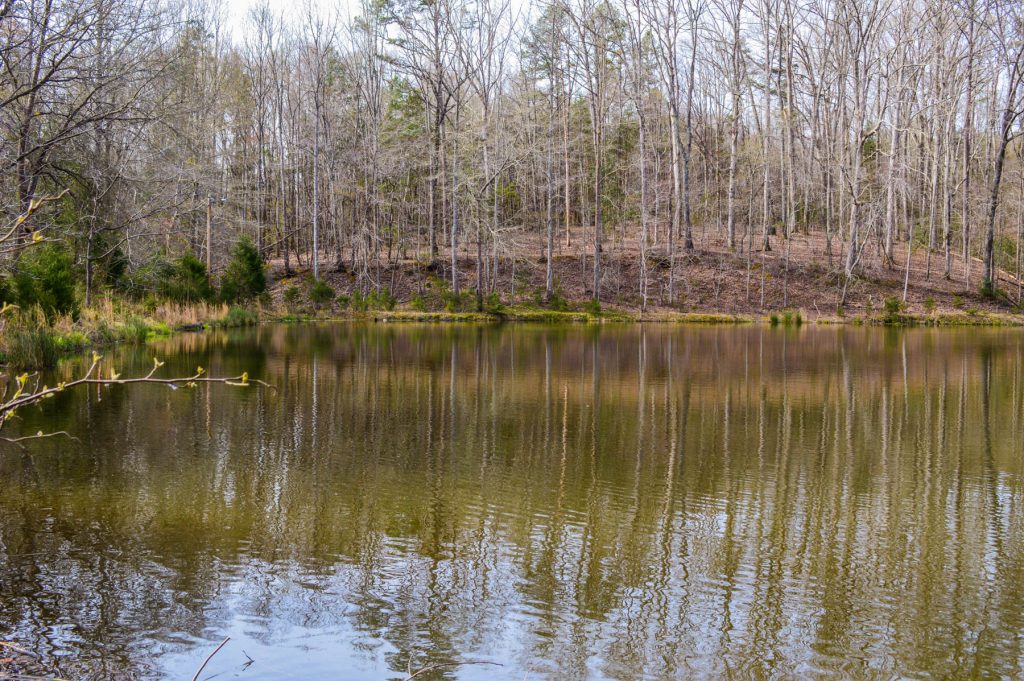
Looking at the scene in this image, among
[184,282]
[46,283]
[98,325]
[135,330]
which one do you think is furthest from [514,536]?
[184,282]

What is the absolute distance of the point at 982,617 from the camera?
5.23 metres

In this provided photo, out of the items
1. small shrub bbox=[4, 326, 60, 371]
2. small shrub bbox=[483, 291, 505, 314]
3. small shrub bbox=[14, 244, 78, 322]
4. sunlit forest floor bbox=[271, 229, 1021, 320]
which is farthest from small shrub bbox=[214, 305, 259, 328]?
small shrub bbox=[4, 326, 60, 371]

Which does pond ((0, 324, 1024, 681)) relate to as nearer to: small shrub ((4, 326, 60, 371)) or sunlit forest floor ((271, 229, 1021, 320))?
small shrub ((4, 326, 60, 371))

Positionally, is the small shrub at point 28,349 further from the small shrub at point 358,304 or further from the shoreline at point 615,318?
the small shrub at point 358,304

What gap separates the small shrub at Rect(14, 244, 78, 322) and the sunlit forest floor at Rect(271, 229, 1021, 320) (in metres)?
16.8

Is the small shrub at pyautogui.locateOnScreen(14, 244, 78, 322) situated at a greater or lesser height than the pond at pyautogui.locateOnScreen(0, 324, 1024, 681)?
greater

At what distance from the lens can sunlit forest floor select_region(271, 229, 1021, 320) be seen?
36.8m

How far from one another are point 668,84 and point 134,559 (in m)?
38.5

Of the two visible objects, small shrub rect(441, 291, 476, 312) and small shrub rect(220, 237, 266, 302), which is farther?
small shrub rect(441, 291, 476, 312)

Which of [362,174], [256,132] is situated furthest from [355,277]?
[256,132]

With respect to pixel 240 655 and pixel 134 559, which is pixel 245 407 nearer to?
pixel 134 559

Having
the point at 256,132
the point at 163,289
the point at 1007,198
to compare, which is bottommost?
the point at 163,289

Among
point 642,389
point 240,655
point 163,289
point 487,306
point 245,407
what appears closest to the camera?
point 240,655

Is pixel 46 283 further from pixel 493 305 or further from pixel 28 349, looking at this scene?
pixel 493 305
